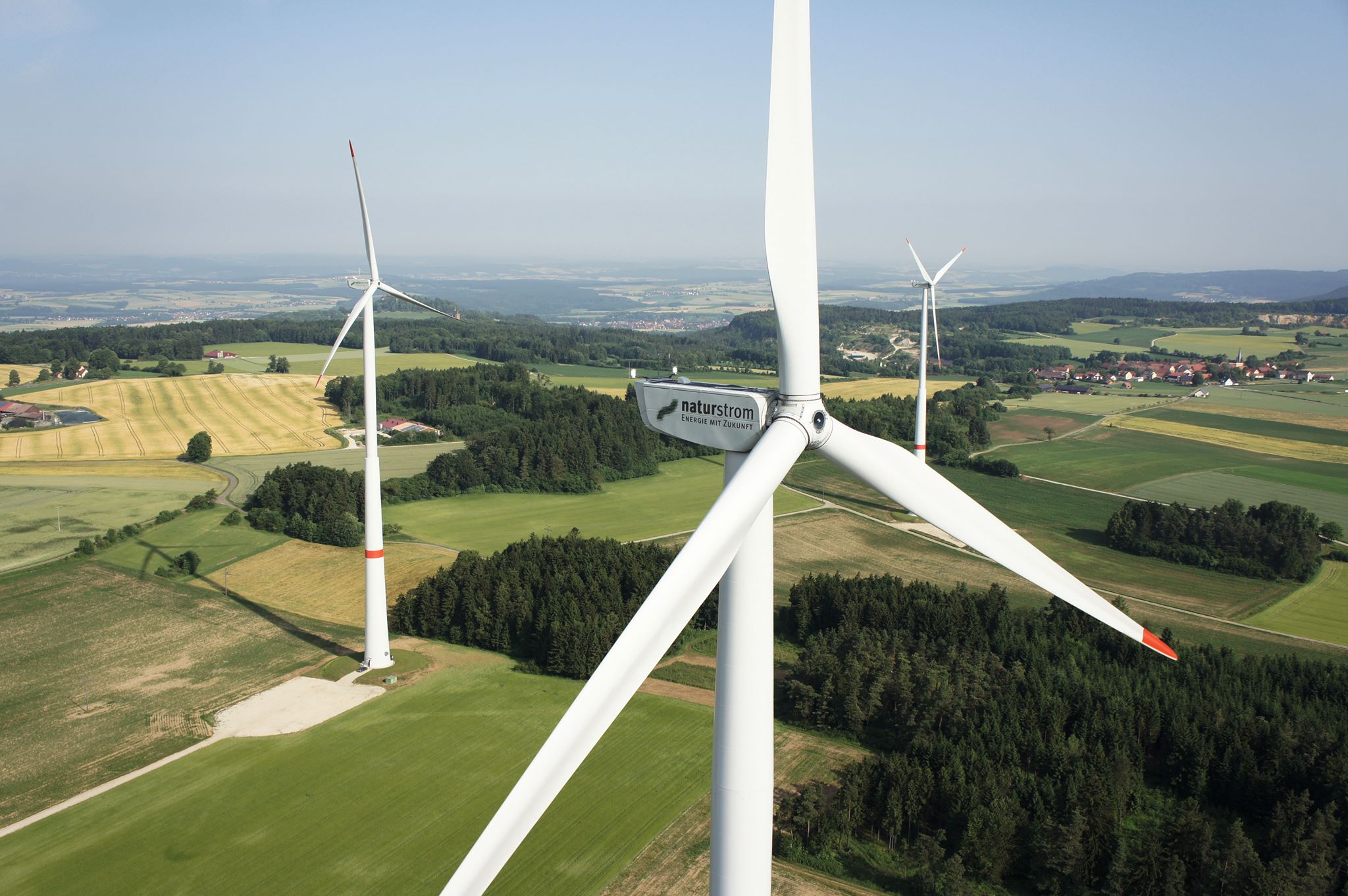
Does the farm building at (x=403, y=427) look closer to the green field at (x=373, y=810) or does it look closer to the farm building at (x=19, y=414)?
the farm building at (x=19, y=414)

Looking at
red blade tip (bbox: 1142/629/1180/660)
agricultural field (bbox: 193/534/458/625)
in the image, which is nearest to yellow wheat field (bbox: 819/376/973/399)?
agricultural field (bbox: 193/534/458/625)

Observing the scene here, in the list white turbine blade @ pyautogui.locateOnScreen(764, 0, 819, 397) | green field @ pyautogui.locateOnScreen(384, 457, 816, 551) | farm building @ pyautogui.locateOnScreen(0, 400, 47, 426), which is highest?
white turbine blade @ pyautogui.locateOnScreen(764, 0, 819, 397)

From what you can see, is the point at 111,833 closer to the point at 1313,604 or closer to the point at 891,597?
the point at 891,597

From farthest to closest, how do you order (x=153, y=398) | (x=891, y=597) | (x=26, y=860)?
(x=153, y=398) → (x=891, y=597) → (x=26, y=860)

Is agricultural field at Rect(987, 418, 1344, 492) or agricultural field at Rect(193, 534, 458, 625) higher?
agricultural field at Rect(987, 418, 1344, 492)

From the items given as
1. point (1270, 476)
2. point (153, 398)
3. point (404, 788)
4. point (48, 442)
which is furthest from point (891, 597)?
point (153, 398)

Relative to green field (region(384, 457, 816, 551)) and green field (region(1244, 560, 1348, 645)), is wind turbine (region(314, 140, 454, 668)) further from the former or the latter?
green field (region(1244, 560, 1348, 645))

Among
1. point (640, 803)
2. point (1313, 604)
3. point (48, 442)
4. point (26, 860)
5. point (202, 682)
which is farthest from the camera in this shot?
point (48, 442)
